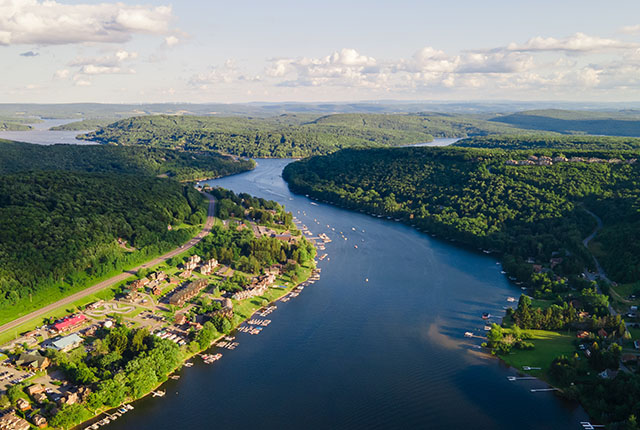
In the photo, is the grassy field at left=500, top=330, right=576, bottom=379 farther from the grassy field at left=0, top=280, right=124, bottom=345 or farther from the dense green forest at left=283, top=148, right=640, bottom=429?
the grassy field at left=0, top=280, right=124, bottom=345

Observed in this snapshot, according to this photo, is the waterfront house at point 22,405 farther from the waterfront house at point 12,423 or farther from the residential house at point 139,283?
the residential house at point 139,283

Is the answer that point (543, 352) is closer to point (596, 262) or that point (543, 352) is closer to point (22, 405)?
point (596, 262)

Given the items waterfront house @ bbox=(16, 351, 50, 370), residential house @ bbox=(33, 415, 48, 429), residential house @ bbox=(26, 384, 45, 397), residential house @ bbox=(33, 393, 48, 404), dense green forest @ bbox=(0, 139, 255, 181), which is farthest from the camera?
dense green forest @ bbox=(0, 139, 255, 181)

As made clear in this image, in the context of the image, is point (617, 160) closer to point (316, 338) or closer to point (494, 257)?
point (494, 257)

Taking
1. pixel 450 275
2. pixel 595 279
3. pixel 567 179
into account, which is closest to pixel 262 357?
pixel 450 275

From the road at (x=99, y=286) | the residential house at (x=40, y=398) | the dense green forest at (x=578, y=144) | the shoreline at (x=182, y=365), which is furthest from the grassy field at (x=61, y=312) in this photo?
the dense green forest at (x=578, y=144)

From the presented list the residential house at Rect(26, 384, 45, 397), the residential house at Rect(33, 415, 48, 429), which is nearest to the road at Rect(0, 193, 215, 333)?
the residential house at Rect(26, 384, 45, 397)
